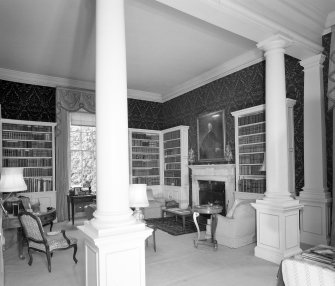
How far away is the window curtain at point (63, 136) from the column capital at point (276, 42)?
5.49 metres

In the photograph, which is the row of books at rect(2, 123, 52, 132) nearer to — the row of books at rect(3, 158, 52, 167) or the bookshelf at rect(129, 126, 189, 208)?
the row of books at rect(3, 158, 52, 167)

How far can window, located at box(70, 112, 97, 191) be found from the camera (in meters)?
8.42

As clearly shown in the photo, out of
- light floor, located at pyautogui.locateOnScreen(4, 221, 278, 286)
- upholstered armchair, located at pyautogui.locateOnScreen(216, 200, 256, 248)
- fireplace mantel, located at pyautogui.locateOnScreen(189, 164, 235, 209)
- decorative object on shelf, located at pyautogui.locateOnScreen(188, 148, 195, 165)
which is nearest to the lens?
light floor, located at pyautogui.locateOnScreen(4, 221, 278, 286)

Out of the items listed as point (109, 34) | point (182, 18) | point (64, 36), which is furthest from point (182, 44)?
point (109, 34)

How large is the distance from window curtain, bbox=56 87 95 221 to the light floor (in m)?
2.45

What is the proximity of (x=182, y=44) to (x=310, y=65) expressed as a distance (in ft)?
8.47

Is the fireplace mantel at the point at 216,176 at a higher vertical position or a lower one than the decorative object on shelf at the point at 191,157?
lower

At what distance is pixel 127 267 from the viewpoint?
8.89ft

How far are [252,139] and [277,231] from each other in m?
2.35

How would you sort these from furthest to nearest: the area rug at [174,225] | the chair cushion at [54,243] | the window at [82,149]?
the window at [82,149] → the area rug at [174,225] → the chair cushion at [54,243]

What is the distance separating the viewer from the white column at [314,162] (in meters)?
5.07

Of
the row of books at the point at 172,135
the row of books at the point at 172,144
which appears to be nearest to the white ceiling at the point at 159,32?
the row of books at the point at 172,135

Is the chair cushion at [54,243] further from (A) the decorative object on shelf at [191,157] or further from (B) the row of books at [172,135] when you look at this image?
(B) the row of books at [172,135]

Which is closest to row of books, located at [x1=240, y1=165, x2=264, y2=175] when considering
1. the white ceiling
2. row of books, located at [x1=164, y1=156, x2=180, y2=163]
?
the white ceiling
